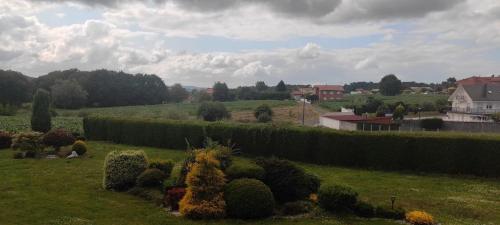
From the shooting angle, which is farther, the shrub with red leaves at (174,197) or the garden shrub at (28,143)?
the garden shrub at (28,143)

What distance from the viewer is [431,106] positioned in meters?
82.2

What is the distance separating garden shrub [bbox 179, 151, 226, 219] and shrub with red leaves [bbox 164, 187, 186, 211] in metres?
0.66

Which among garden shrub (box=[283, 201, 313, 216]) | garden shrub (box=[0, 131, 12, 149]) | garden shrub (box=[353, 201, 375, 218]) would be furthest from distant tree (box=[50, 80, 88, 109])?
garden shrub (box=[353, 201, 375, 218])

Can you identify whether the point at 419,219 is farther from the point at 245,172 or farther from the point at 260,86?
the point at 260,86

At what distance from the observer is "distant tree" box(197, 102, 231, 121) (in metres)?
61.1

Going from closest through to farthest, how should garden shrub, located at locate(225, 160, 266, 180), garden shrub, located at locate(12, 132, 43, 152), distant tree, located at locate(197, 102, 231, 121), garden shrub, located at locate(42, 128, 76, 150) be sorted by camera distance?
garden shrub, located at locate(225, 160, 266, 180) < garden shrub, located at locate(12, 132, 43, 152) < garden shrub, located at locate(42, 128, 76, 150) < distant tree, located at locate(197, 102, 231, 121)

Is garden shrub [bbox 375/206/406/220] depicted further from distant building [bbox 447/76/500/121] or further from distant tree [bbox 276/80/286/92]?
distant tree [bbox 276/80/286/92]

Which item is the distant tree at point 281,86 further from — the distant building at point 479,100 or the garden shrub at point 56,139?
the garden shrub at point 56,139

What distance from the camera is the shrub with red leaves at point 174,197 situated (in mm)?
14809

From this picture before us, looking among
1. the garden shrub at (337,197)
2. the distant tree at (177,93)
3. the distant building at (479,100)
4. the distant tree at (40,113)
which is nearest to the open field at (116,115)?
the distant tree at (40,113)

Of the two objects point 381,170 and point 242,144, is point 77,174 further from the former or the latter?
point 381,170

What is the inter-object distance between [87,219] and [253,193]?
4.87m

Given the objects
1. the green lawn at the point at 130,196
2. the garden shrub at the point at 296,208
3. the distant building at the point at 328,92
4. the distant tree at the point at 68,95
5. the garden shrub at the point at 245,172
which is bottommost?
the green lawn at the point at 130,196

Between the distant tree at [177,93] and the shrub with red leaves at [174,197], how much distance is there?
328 feet
